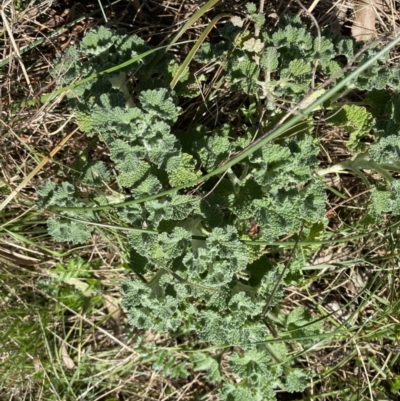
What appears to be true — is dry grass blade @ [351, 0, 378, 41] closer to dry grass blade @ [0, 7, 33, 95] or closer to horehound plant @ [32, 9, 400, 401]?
horehound plant @ [32, 9, 400, 401]

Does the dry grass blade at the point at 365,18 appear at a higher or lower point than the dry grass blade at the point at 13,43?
lower

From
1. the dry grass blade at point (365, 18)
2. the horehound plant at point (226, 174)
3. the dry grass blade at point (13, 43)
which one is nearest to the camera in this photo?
the horehound plant at point (226, 174)

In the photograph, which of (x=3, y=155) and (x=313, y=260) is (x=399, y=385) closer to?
(x=313, y=260)

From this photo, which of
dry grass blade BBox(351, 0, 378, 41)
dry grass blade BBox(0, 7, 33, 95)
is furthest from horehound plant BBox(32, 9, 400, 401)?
dry grass blade BBox(351, 0, 378, 41)

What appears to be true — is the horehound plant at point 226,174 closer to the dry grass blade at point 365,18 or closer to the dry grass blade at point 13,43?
the dry grass blade at point 13,43

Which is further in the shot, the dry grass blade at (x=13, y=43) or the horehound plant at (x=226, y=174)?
the dry grass blade at (x=13, y=43)

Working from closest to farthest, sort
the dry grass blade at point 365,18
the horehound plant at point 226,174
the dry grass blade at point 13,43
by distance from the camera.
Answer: the horehound plant at point 226,174 → the dry grass blade at point 13,43 → the dry grass blade at point 365,18

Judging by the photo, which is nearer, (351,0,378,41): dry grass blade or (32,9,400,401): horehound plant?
(32,9,400,401): horehound plant

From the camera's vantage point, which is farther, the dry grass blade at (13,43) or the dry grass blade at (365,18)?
the dry grass blade at (365,18)

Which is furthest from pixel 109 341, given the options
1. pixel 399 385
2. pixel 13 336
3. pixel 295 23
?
pixel 295 23

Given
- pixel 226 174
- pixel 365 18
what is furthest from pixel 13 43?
pixel 365 18

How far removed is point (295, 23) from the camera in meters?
2.83

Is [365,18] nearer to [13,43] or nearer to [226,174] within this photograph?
[226,174]

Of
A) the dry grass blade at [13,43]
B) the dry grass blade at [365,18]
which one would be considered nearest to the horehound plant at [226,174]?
the dry grass blade at [13,43]
